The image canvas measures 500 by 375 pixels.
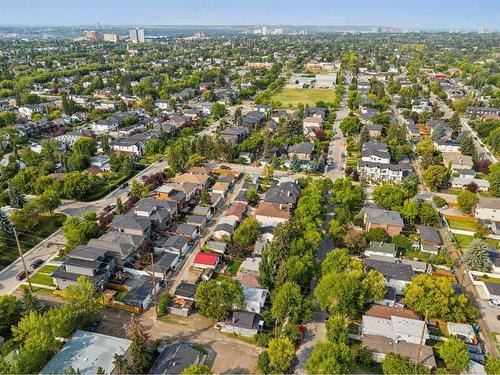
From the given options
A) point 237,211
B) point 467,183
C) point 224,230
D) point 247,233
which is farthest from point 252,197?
point 467,183

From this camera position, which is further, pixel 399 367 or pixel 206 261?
pixel 206 261

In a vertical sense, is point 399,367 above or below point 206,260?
above

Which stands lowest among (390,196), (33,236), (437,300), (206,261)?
(33,236)

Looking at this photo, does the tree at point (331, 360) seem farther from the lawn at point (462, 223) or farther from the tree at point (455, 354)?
the lawn at point (462, 223)

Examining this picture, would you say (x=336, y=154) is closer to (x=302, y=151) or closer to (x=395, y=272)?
(x=302, y=151)

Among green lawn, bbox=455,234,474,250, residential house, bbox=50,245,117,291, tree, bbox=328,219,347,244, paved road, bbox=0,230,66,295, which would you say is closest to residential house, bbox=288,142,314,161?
tree, bbox=328,219,347,244

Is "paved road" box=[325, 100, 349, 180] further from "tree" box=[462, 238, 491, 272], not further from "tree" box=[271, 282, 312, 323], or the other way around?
"tree" box=[271, 282, 312, 323]
